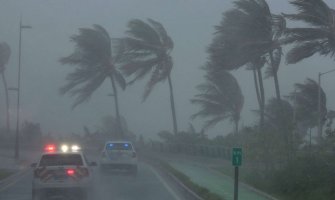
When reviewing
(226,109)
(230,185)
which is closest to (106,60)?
(226,109)

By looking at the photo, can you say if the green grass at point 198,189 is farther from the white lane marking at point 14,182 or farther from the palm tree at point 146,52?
the palm tree at point 146,52

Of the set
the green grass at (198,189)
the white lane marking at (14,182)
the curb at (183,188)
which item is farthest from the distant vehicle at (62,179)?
the white lane marking at (14,182)

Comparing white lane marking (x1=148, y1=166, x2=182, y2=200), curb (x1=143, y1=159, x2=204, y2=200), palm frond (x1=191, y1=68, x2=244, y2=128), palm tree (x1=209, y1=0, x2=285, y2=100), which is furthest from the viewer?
palm frond (x1=191, y1=68, x2=244, y2=128)

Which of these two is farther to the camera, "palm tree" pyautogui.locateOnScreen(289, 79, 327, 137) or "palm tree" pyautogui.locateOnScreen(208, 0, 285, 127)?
"palm tree" pyautogui.locateOnScreen(289, 79, 327, 137)

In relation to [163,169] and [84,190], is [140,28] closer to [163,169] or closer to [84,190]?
[163,169]

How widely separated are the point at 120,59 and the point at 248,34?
29.6 metres

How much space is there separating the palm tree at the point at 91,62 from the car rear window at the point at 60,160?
4101 centimetres

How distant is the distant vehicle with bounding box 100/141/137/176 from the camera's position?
125ft

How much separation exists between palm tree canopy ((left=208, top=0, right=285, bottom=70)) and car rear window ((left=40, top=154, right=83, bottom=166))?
1085 centimetres

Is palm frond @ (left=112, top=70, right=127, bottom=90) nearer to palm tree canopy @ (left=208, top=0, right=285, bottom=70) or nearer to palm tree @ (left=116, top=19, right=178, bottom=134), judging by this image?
palm tree @ (left=116, top=19, right=178, bottom=134)

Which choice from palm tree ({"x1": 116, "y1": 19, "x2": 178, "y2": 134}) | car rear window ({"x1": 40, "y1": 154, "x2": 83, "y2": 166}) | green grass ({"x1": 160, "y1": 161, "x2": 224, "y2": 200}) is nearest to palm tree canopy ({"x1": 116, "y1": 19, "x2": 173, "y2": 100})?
palm tree ({"x1": 116, "y1": 19, "x2": 178, "y2": 134})

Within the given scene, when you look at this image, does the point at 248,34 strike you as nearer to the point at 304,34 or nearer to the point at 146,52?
the point at 304,34

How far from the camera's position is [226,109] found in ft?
201


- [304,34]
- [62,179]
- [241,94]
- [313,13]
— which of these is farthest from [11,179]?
[241,94]
